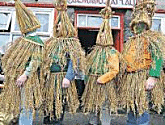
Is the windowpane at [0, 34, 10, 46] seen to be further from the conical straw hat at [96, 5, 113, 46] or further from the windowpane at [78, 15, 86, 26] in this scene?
the conical straw hat at [96, 5, 113, 46]

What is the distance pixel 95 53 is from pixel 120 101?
23.8 inches

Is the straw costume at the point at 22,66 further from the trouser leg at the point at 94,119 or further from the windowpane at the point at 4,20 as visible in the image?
the windowpane at the point at 4,20

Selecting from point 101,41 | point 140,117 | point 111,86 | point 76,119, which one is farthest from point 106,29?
point 76,119

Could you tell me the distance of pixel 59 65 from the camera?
2.68m

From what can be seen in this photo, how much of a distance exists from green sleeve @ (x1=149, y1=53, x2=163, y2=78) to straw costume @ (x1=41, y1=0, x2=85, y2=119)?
0.73 meters

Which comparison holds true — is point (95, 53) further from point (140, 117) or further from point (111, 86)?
point (140, 117)

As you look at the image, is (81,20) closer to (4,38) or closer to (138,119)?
(4,38)

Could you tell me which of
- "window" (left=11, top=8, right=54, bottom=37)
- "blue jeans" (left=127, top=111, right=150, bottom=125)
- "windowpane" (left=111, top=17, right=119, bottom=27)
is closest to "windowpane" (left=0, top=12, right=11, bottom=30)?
"window" (left=11, top=8, right=54, bottom=37)

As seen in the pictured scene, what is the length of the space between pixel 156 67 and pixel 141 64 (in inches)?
6.5

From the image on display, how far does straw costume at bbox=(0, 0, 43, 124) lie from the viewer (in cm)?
257

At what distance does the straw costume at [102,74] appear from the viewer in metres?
2.72

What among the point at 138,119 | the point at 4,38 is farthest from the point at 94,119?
the point at 4,38

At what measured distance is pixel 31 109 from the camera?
101 inches

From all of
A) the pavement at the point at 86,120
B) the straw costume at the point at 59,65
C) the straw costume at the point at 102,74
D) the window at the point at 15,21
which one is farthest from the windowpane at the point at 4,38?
the straw costume at the point at 102,74
